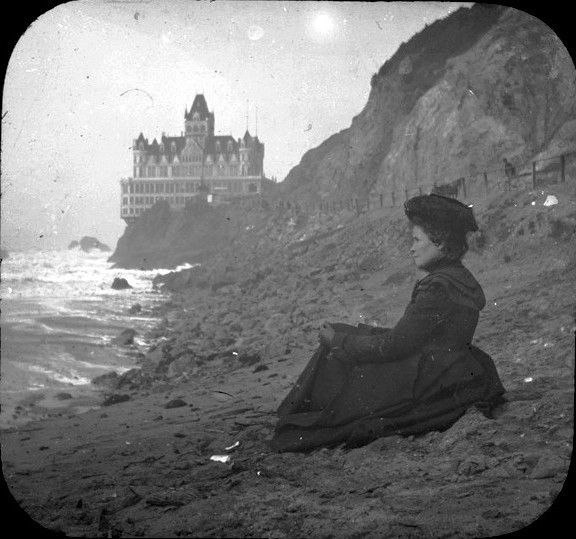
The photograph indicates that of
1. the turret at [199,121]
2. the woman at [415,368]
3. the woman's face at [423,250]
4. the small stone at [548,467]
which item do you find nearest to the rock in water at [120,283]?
the turret at [199,121]

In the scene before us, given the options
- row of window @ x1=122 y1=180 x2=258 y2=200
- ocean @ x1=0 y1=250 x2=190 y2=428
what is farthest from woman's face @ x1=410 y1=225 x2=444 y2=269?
ocean @ x1=0 y1=250 x2=190 y2=428

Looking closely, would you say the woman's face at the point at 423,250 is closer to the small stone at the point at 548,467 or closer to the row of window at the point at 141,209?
the small stone at the point at 548,467

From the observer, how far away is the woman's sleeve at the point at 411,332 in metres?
3.37

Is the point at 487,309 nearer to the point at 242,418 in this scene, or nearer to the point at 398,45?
the point at 242,418

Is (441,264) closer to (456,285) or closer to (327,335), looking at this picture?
(456,285)

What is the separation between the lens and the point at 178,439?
3.60 m

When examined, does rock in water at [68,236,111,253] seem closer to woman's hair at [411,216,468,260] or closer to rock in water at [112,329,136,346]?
rock in water at [112,329,136,346]

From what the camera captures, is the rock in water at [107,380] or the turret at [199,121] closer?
the turret at [199,121]

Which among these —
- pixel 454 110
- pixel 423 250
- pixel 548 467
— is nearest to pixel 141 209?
pixel 423 250

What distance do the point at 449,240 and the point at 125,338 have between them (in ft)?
10.6

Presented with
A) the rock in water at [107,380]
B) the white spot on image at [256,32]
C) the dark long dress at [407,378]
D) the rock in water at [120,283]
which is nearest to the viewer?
the dark long dress at [407,378]

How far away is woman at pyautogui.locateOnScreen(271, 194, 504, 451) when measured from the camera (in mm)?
3330

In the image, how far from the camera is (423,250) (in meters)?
3.61

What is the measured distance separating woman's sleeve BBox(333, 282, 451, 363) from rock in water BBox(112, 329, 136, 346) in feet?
8.14
